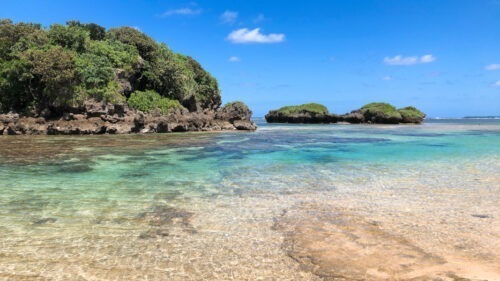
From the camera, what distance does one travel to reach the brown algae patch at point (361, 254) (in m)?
4.68

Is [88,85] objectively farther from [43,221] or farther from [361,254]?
[361,254]

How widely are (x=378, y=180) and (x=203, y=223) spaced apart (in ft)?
21.7

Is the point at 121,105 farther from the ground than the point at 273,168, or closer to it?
farther from the ground

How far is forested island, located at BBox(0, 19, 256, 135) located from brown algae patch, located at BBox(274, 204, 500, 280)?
1136 inches

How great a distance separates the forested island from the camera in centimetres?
3123

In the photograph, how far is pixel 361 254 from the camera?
17.6 ft

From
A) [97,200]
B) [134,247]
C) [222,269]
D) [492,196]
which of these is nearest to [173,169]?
[97,200]

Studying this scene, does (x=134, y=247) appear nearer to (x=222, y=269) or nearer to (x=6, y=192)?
(x=222, y=269)

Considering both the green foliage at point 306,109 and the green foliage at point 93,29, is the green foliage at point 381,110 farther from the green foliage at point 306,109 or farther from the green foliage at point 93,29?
the green foliage at point 93,29

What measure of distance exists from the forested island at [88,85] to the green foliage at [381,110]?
45512 millimetres

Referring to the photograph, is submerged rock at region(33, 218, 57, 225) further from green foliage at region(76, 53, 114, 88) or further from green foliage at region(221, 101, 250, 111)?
green foliage at region(221, 101, 250, 111)

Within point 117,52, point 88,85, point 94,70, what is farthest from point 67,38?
point 88,85

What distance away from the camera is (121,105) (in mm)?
33781

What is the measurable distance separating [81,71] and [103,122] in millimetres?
5081
